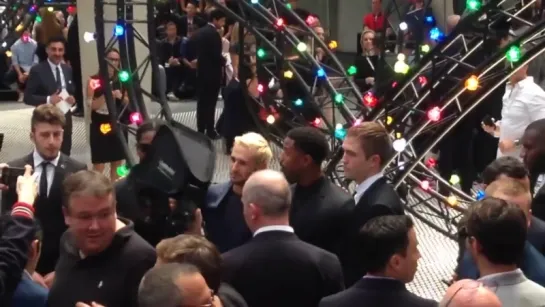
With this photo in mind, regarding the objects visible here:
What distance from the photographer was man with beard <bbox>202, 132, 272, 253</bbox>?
4.52 m

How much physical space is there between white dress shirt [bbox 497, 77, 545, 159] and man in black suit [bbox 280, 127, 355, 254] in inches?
108

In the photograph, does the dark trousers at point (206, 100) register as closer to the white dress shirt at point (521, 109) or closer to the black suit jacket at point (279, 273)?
the white dress shirt at point (521, 109)

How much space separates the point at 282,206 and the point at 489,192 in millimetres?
871

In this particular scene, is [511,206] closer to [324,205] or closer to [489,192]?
[489,192]

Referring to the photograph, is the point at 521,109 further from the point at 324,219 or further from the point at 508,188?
the point at 508,188

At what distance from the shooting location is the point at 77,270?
11.3 feet

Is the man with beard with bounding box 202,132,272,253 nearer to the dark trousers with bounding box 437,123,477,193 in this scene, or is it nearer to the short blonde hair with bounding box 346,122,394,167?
the short blonde hair with bounding box 346,122,394,167

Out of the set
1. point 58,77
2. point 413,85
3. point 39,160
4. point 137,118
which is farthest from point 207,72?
point 39,160

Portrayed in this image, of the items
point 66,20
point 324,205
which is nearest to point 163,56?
point 66,20

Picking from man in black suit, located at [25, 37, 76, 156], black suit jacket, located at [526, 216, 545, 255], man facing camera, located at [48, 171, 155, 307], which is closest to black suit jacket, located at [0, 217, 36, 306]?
man facing camera, located at [48, 171, 155, 307]

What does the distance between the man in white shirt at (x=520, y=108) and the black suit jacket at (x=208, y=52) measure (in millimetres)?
4694

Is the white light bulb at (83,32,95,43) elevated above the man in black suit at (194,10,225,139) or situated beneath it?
elevated above

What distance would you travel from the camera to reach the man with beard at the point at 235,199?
4.52 metres

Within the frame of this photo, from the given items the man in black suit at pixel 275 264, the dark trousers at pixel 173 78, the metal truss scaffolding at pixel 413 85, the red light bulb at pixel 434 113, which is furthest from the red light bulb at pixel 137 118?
the dark trousers at pixel 173 78
